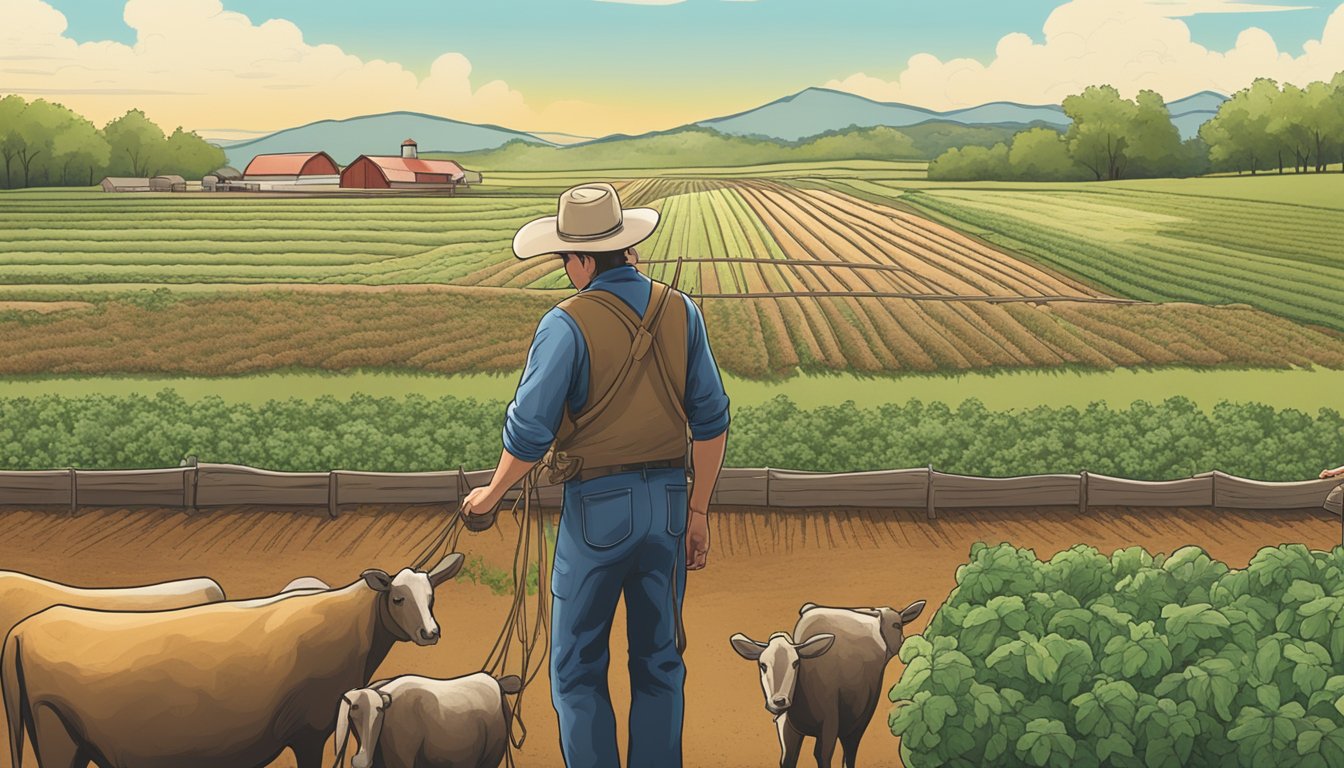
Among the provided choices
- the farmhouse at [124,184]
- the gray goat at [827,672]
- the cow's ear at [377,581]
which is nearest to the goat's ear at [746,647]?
the gray goat at [827,672]

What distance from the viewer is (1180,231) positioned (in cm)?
829

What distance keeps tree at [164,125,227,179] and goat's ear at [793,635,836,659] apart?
20.4ft

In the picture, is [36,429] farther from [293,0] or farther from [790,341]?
[790,341]

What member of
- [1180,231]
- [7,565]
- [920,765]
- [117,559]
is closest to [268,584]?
[117,559]

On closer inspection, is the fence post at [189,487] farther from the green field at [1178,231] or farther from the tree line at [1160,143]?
the tree line at [1160,143]

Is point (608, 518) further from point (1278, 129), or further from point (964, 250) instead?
point (1278, 129)

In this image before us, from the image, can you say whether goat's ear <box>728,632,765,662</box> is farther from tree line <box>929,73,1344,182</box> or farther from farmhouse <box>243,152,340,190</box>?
farmhouse <box>243,152,340,190</box>

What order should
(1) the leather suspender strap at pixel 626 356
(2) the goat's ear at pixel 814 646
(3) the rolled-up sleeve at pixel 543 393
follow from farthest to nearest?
(2) the goat's ear at pixel 814 646, (1) the leather suspender strap at pixel 626 356, (3) the rolled-up sleeve at pixel 543 393

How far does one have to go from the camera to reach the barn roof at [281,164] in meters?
8.11

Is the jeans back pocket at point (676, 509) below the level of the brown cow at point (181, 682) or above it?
above

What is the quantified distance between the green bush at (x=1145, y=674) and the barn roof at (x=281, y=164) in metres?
6.28

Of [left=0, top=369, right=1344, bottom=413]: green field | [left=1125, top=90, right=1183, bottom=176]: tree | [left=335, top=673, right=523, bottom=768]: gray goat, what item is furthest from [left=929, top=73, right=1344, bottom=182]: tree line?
[left=335, top=673, right=523, bottom=768]: gray goat

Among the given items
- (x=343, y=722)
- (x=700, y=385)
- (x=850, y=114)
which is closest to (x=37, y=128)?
(x=850, y=114)

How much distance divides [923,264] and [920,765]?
556 centimetres
